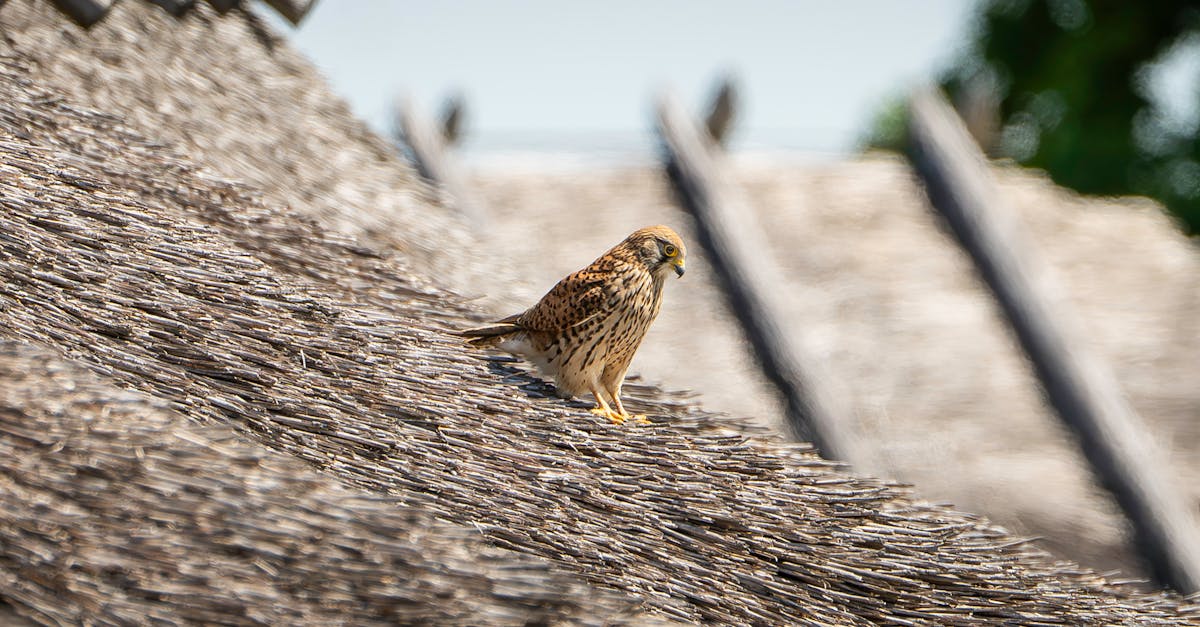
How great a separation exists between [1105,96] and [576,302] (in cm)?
1787

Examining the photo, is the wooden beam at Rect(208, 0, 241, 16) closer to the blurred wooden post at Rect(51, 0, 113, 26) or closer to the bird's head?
the blurred wooden post at Rect(51, 0, 113, 26)

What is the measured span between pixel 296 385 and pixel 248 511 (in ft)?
1.70

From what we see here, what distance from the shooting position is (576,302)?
2.74 m

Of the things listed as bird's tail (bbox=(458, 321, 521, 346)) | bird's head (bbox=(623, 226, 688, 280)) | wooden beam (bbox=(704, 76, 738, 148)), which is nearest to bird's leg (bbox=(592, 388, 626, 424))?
bird's tail (bbox=(458, 321, 521, 346))

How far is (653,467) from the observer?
9.24 feet

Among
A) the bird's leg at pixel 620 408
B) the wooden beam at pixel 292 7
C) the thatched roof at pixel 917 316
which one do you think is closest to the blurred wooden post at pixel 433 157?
the thatched roof at pixel 917 316

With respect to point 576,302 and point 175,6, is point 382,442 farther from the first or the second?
point 175,6

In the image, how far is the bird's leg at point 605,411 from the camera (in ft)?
9.68

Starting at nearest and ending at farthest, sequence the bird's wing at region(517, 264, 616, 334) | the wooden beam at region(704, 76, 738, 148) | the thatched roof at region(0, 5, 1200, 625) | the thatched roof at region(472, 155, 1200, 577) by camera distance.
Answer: the thatched roof at region(0, 5, 1200, 625) < the bird's wing at region(517, 264, 616, 334) < the thatched roof at region(472, 155, 1200, 577) < the wooden beam at region(704, 76, 738, 148)

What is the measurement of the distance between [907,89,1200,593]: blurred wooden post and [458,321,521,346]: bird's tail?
2535mm

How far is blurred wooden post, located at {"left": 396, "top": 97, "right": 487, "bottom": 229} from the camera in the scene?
664cm

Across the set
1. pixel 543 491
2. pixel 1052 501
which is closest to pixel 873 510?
pixel 543 491

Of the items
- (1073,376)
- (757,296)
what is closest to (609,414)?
(757,296)

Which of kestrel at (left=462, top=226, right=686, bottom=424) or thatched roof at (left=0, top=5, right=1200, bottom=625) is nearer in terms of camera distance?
thatched roof at (left=0, top=5, right=1200, bottom=625)
